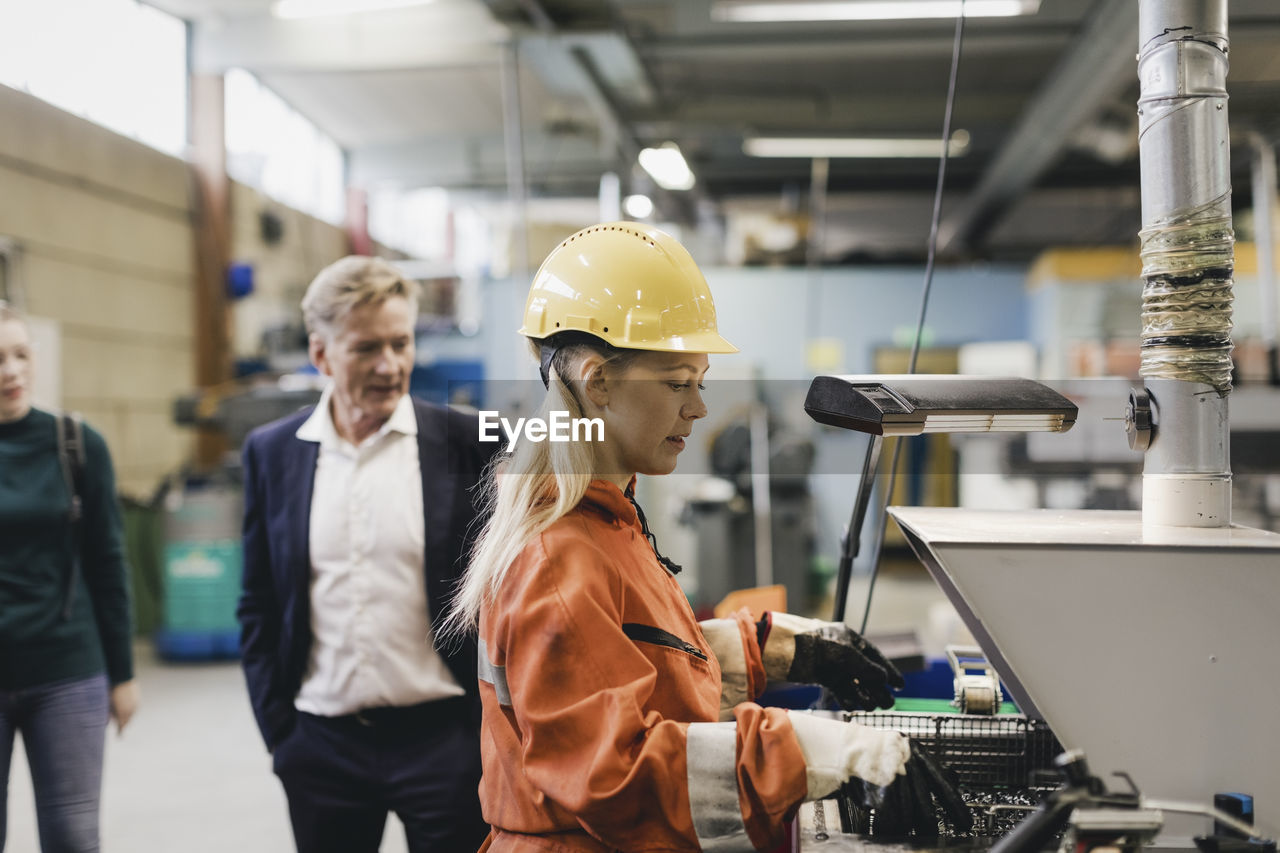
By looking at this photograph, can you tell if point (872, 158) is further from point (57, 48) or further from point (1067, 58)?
point (57, 48)

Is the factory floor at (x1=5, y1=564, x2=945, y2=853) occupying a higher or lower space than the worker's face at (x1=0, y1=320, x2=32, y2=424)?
lower

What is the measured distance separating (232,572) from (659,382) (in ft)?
16.4

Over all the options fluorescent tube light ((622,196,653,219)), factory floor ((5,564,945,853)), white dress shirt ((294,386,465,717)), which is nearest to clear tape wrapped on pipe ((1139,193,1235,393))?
white dress shirt ((294,386,465,717))

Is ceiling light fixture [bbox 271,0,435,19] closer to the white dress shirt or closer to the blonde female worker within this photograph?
Answer: the white dress shirt

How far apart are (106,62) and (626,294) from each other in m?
5.92

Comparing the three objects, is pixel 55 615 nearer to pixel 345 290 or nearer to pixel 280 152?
pixel 345 290

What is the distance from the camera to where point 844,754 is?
985mm

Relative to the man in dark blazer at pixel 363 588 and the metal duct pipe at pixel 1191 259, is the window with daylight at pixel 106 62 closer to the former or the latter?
the man in dark blazer at pixel 363 588

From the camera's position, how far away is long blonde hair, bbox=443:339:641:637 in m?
1.13

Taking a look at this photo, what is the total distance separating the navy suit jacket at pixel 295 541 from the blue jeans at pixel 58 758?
0.42 m

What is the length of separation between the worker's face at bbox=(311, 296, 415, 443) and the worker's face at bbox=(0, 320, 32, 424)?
686 mm

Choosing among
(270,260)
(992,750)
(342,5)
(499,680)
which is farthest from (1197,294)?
(270,260)

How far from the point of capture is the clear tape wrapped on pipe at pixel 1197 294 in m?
1.17

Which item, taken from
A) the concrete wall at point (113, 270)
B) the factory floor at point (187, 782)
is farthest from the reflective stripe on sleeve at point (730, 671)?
the concrete wall at point (113, 270)
